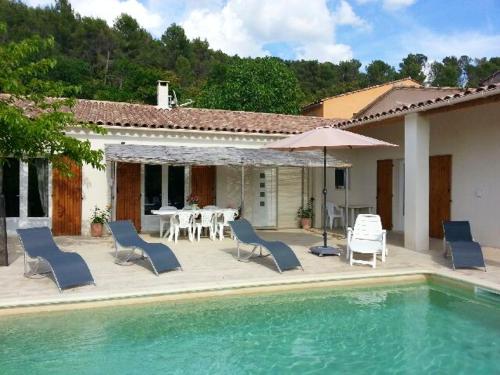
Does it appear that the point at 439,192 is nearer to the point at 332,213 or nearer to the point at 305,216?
the point at 332,213

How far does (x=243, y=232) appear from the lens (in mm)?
13281

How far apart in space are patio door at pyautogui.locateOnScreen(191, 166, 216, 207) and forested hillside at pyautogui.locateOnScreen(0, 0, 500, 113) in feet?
92.5

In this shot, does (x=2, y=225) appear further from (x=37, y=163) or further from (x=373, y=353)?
(x=373, y=353)

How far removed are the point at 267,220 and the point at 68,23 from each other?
5858 cm

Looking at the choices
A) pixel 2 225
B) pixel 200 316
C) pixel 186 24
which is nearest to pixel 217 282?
pixel 200 316

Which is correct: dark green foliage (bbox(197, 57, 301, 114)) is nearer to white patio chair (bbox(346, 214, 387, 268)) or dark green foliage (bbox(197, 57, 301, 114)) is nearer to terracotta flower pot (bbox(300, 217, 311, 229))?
terracotta flower pot (bbox(300, 217, 311, 229))

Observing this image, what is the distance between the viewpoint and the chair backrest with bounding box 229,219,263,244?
12844mm

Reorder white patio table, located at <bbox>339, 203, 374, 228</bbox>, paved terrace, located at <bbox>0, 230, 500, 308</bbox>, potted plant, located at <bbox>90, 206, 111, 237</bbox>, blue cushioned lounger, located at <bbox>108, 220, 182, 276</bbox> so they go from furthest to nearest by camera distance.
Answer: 1. white patio table, located at <bbox>339, 203, 374, 228</bbox>
2. potted plant, located at <bbox>90, 206, 111, 237</bbox>
3. blue cushioned lounger, located at <bbox>108, 220, 182, 276</bbox>
4. paved terrace, located at <bbox>0, 230, 500, 308</bbox>

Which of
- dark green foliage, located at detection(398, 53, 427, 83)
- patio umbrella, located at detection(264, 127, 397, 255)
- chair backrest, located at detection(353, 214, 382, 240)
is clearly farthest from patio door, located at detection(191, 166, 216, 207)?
dark green foliage, located at detection(398, 53, 427, 83)

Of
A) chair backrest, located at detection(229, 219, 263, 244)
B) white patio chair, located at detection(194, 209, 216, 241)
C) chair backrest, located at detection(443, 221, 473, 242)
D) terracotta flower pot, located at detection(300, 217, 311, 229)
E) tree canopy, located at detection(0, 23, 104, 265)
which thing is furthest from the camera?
terracotta flower pot, located at detection(300, 217, 311, 229)

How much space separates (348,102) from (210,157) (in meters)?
22.6

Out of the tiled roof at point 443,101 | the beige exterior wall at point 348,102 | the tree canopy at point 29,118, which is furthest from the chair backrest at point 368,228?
the beige exterior wall at point 348,102

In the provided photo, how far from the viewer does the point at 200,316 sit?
8883 millimetres

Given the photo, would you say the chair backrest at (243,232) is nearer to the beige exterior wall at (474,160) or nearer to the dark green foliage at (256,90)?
the beige exterior wall at (474,160)
